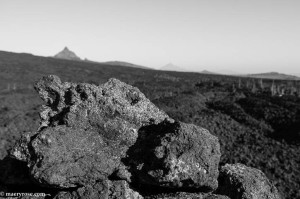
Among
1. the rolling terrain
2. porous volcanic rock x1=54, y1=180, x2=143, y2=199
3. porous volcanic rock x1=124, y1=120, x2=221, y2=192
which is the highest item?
porous volcanic rock x1=124, y1=120, x2=221, y2=192

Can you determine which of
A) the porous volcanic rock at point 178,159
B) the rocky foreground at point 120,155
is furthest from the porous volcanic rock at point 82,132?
the porous volcanic rock at point 178,159

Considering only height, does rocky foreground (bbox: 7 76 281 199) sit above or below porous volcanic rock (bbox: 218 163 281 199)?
above

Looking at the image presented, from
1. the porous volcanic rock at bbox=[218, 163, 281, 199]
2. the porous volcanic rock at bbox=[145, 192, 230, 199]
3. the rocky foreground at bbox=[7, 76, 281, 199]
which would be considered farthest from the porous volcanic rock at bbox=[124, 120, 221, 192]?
the porous volcanic rock at bbox=[218, 163, 281, 199]

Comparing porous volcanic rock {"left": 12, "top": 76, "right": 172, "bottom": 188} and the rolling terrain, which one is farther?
the rolling terrain

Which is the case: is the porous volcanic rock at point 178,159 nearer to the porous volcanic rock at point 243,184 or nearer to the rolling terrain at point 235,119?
the porous volcanic rock at point 243,184

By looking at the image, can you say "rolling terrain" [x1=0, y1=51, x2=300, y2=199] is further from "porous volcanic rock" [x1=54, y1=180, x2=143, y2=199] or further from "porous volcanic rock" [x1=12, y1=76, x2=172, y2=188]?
"porous volcanic rock" [x1=54, y1=180, x2=143, y2=199]

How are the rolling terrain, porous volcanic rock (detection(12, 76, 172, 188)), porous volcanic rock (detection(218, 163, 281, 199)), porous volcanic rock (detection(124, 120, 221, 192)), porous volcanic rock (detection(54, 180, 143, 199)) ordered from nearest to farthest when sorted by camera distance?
porous volcanic rock (detection(54, 180, 143, 199)) → porous volcanic rock (detection(12, 76, 172, 188)) → porous volcanic rock (detection(124, 120, 221, 192)) → porous volcanic rock (detection(218, 163, 281, 199)) → the rolling terrain

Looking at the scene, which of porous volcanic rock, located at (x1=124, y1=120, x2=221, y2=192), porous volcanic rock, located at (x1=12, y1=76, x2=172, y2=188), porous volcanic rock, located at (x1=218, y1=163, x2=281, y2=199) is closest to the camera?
porous volcanic rock, located at (x1=12, y1=76, x2=172, y2=188)

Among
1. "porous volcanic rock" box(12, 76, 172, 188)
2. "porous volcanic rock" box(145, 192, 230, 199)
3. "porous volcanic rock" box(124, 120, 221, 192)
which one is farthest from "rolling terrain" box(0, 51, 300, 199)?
"porous volcanic rock" box(145, 192, 230, 199)
